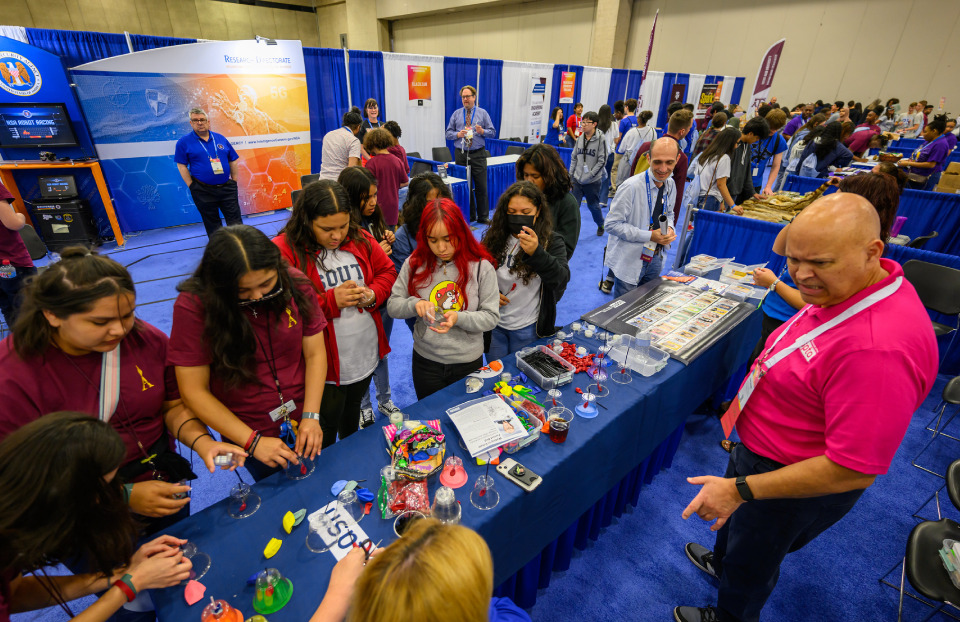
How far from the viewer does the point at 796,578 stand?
A: 2.00 meters

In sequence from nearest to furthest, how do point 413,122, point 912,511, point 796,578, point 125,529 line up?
point 125,529, point 796,578, point 912,511, point 413,122

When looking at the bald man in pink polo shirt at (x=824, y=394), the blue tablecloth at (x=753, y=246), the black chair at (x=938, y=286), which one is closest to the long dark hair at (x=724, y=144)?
the blue tablecloth at (x=753, y=246)

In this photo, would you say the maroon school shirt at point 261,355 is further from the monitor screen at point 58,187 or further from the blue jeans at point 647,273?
the monitor screen at point 58,187

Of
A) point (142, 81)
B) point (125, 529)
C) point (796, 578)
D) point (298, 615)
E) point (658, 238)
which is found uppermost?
point (142, 81)

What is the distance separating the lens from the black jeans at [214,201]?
497 cm

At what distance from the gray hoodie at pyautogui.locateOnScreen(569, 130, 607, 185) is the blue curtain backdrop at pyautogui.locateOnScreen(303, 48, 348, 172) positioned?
4641 mm

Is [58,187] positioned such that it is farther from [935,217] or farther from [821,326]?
[935,217]

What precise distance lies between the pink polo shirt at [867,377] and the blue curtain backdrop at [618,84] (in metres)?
13.0

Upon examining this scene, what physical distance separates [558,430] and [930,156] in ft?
30.5

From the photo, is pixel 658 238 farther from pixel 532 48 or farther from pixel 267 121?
pixel 532 48

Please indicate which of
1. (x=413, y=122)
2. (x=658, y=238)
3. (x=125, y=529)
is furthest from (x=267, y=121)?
(x=125, y=529)

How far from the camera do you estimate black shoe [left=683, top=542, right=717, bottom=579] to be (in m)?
1.97

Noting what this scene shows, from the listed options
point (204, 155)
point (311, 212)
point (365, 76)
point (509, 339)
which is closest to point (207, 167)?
point (204, 155)

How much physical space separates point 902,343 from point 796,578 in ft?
5.44
